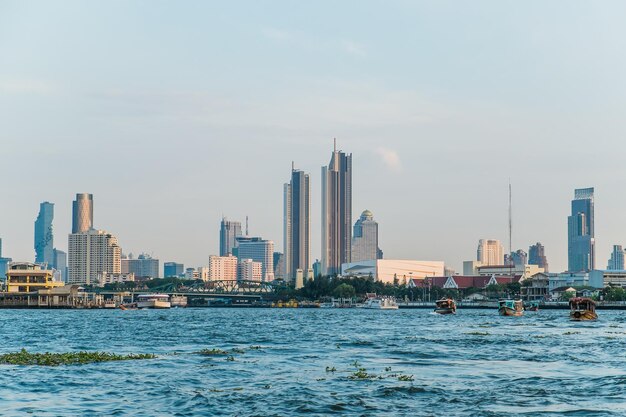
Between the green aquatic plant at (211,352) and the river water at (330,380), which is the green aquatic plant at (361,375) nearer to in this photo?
the river water at (330,380)

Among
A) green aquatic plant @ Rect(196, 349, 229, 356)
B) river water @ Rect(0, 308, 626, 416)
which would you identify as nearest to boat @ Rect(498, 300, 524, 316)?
river water @ Rect(0, 308, 626, 416)

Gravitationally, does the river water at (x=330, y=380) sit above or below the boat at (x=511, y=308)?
above

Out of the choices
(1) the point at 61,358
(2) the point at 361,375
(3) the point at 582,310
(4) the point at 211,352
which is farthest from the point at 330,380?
(3) the point at 582,310

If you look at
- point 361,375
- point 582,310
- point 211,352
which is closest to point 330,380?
point 361,375

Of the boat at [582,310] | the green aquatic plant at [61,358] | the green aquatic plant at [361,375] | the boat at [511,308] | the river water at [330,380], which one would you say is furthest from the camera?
the boat at [511,308]

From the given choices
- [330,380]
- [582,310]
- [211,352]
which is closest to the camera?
[330,380]

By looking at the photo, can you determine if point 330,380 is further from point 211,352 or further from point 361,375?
point 211,352

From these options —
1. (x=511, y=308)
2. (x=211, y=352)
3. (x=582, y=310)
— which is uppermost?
(x=211, y=352)

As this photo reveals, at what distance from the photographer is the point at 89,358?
69875mm

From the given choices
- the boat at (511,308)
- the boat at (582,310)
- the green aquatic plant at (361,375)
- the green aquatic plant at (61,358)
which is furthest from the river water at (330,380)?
the boat at (511,308)

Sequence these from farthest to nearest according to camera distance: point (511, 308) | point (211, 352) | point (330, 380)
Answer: point (511, 308)
point (211, 352)
point (330, 380)

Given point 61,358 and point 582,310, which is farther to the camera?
point 582,310

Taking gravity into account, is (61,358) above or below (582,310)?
above

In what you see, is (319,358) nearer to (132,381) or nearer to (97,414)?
(132,381)
